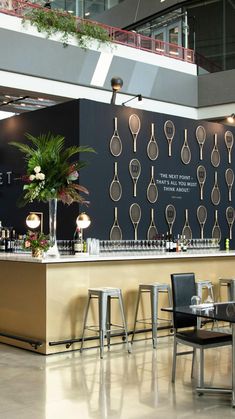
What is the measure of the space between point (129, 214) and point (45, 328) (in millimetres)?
2868

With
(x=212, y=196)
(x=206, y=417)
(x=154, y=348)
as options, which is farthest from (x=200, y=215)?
(x=206, y=417)

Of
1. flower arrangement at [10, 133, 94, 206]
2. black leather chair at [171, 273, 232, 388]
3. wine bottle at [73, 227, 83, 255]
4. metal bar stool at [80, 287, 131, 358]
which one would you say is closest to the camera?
black leather chair at [171, 273, 232, 388]

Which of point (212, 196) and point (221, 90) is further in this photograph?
point (221, 90)

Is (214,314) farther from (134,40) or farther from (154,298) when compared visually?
(134,40)

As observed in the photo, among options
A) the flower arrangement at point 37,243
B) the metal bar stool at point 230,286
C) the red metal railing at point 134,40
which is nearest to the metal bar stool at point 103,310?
the flower arrangement at point 37,243

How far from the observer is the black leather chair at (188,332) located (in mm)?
5094

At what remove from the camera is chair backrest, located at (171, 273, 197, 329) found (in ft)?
18.6

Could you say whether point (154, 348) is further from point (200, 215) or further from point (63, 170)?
point (200, 215)

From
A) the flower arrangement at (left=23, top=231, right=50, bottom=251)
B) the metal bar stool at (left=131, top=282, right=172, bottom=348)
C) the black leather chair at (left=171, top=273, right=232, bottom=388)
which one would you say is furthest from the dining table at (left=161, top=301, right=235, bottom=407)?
the flower arrangement at (left=23, top=231, right=50, bottom=251)

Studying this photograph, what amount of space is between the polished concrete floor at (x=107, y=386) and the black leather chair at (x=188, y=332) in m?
0.29

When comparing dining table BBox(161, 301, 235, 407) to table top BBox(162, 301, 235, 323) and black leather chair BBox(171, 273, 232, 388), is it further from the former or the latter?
black leather chair BBox(171, 273, 232, 388)

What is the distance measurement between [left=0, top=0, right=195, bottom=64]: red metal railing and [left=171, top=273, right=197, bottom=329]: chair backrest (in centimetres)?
686

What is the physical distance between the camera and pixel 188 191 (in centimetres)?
994

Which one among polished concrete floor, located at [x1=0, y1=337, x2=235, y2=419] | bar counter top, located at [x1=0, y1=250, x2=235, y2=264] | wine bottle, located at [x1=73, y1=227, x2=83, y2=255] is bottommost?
polished concrete floor, located at [x1=0, y1=337, x2=235, y2=419]
